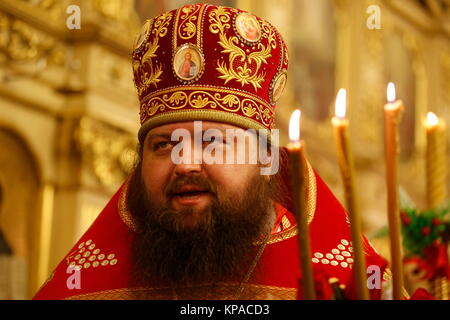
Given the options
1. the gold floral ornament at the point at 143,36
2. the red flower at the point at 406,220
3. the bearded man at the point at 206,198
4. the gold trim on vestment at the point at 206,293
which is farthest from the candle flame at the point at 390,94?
the red flower at the point at 406,220

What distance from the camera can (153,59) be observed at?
244 cm

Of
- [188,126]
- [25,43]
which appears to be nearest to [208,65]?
[188,126]

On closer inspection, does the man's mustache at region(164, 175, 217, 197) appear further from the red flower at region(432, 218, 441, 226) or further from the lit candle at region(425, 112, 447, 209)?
the red flower at region(432, 218, 441, 226)

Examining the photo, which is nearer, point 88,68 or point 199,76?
point 199,76

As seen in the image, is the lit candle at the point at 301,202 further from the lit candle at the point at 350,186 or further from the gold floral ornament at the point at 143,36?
the gold floral ornament at the point at 143,36

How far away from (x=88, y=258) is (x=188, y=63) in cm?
58

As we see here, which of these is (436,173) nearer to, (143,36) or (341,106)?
(143,36)

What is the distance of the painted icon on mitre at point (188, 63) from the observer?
7.84 feet

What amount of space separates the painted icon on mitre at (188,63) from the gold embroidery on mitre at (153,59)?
0.05m
